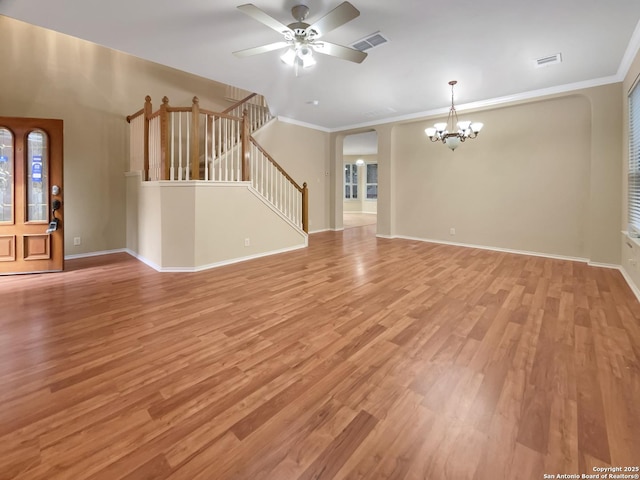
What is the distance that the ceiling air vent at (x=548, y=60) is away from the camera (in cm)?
406

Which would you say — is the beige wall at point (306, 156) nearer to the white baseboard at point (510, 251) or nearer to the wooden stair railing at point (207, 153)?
the wooden stair railing at point (207, 153)

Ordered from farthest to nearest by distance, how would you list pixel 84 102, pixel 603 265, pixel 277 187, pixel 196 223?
1. pixel 277 187
2. pixel 84 102
3. pixel 603 265
4. pixel 196 223

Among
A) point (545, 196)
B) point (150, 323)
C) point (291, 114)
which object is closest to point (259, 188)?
point (291, 114)

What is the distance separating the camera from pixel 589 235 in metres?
5.19

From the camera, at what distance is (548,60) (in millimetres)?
4180

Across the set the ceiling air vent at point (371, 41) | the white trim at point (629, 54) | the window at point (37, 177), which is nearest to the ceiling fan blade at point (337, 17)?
the ceiling air vent at point (371, 41)

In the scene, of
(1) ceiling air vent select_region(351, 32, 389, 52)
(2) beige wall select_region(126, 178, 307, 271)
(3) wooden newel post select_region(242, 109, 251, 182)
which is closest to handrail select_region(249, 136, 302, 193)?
(3) wooden newel post select_region(242, 109, 251, 182)

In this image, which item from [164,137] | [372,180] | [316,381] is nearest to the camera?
[316,381]

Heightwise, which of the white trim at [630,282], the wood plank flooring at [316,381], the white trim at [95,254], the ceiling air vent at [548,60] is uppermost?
the ceiling air vent at [548,60]

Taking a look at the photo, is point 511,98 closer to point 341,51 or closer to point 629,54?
point 629,54

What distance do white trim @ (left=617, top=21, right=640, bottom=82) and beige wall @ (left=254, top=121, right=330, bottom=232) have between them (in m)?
6.27

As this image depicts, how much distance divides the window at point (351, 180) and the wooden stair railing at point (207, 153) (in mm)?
8759

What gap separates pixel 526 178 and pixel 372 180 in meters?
9.35

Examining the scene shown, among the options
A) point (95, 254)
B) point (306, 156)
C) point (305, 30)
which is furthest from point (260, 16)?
point (306, 156)
